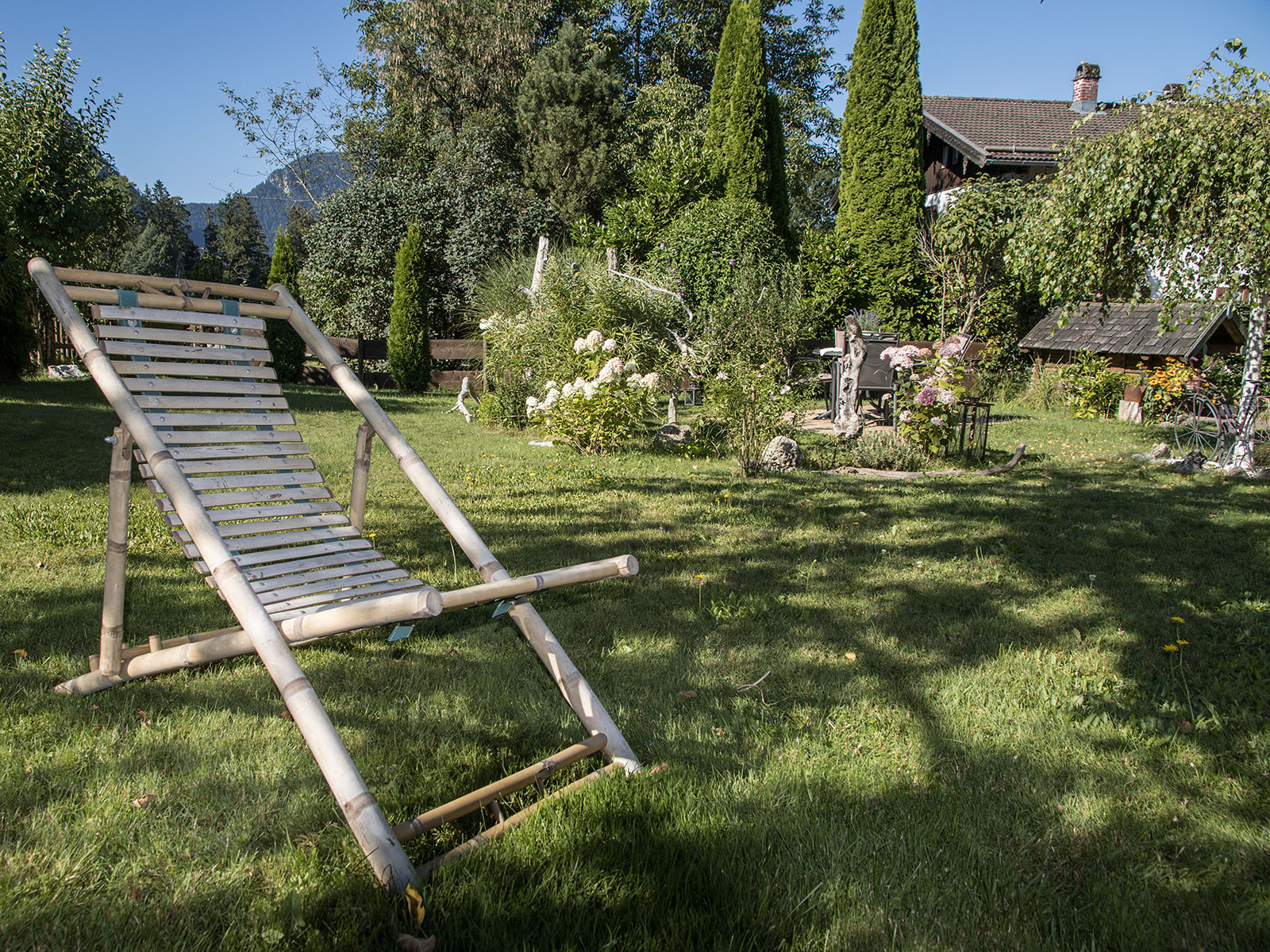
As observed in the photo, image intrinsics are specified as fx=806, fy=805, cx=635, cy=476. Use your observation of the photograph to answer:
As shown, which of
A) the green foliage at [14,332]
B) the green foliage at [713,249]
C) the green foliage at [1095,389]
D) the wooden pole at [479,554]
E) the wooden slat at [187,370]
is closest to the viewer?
the wooden pole at [479,554]

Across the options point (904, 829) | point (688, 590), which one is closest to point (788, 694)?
point (904, 829)

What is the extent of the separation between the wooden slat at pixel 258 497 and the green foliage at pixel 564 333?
18.0 feet

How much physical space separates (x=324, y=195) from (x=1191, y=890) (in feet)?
77.6

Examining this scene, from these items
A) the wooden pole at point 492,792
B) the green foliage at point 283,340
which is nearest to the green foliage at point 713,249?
the green foliage at point 283,340

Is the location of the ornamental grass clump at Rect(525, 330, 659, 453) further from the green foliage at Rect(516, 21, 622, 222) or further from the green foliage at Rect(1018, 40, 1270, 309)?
the green foliage at Rect(516, 21, 622, 222)

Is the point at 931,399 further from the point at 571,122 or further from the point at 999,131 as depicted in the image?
the point at 571,122

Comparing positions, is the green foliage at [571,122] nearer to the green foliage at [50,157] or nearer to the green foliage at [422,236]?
the green foliage at [422,236]

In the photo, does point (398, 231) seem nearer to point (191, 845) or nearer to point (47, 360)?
point (47, 360)

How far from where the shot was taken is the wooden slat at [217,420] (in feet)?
9.55

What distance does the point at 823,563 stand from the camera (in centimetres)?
434

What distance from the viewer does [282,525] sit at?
3004mm

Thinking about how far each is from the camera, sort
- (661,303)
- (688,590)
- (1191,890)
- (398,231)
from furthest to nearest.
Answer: (398,231) → (661,303) → (688,590) → (1191,890)

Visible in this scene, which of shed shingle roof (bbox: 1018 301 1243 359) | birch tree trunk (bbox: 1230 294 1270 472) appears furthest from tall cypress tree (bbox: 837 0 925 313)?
birch tree trunk (bbox: 1230 294 1270 472)

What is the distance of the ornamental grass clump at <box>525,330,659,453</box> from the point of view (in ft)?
25.8
